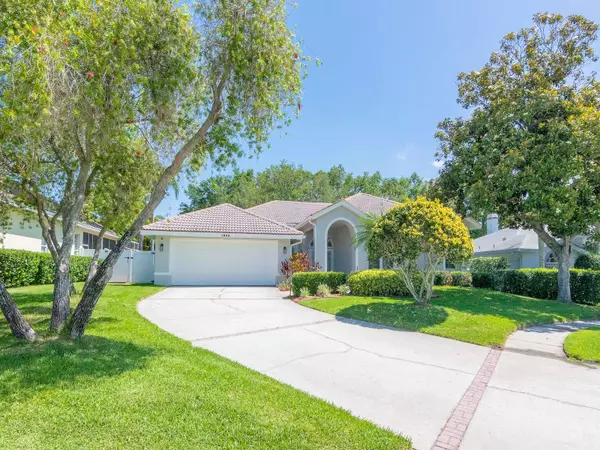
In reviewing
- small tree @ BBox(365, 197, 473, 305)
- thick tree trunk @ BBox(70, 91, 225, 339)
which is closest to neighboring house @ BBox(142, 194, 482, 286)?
small tree @ BBox(365, 197, 473, 305)

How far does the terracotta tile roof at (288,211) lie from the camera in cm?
2470

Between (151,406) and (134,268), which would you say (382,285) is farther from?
(134,268)

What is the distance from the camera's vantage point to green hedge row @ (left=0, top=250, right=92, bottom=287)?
46.2 feet

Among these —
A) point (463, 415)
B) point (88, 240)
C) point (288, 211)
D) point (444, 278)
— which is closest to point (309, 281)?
point (444, 278)

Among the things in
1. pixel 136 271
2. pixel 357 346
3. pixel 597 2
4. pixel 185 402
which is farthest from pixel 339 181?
pixel 185 402

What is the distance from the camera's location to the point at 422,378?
538cm

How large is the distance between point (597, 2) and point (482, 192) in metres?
7.02

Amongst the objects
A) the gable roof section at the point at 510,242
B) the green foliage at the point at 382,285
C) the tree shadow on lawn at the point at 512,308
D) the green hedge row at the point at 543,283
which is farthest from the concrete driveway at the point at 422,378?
the gable roof section at the point at 510,242

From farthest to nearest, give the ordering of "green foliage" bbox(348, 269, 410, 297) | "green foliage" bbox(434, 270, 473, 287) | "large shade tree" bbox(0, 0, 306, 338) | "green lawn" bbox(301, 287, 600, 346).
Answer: "green foliage" bbox(434, 270, 473, 287) → "green foliage" bbox(348, 269, 410, 297) → "green lawn" bbox(301, 287, 600, 346) → "large shade tree" bbox(0, 0, 306, 338)

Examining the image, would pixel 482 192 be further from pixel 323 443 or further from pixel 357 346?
pixel 323 443

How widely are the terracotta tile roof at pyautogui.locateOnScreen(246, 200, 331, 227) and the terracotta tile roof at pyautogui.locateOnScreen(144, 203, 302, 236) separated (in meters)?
3.65

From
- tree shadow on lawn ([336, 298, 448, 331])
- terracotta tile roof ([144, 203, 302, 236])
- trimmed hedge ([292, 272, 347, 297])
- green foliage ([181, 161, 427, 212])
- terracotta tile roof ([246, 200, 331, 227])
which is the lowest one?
tree shadow on lawn ([336, 298, 448, 331])

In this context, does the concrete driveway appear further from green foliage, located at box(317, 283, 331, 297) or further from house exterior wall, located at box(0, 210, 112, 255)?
house exterior wall, located at box(0, 210, 112, 255)

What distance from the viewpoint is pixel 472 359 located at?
21.4 ft
